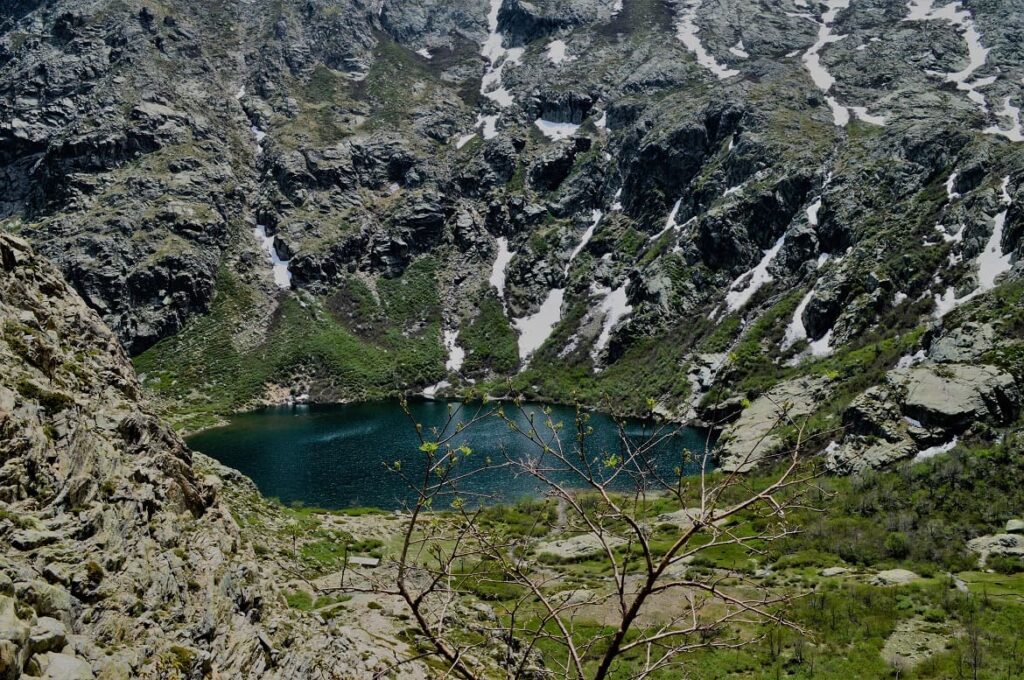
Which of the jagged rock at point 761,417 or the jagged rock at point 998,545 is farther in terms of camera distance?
the jagged rock at point 761,417

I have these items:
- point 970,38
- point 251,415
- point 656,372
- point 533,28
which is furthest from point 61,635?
point 533,28

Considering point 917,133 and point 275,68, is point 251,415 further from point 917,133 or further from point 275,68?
point 917,133

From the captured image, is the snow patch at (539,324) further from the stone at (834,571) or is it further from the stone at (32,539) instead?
the stone at (32,539)

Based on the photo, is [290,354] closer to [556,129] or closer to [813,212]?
[556,129]

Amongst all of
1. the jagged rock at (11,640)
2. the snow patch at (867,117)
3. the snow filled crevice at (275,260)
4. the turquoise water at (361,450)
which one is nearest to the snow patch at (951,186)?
the snow patch at (867,117)

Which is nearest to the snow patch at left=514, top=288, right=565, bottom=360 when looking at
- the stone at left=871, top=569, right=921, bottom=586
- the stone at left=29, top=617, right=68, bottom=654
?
the stone at left=871, top=569, right=921, bottom=586

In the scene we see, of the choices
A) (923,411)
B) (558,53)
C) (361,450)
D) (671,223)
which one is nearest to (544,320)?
(671,223)
